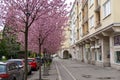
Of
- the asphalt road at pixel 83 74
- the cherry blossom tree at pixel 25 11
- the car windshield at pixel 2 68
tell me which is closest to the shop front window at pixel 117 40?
the asphalt road at pixel 83 74

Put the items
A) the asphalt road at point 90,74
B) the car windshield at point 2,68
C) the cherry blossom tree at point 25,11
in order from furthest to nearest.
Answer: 1. the asphalt road at point 90,74
2. the car windshield at point 2,68
3. the cherry blossom tree at point 25,11

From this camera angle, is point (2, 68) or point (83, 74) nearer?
point (2, 68)

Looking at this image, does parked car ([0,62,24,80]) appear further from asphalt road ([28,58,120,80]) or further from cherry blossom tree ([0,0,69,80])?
asphalt road ([28,58,120,80])

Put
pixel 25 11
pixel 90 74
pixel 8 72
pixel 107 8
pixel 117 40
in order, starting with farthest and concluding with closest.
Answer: pixel 107 8
pixel 117 40
pixel 90 74
pixel 8 72
pixel 25 11

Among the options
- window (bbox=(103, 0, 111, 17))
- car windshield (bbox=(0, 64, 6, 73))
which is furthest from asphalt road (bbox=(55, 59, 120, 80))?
car windshield (bbox=(0, 64, 6, 73))

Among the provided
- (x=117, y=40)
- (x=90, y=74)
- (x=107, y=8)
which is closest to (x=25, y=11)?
(x=90, y=74)

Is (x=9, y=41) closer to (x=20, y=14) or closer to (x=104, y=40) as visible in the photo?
(x=104, y=40)

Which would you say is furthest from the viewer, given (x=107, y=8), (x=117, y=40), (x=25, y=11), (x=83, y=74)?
(x=107, y=8)

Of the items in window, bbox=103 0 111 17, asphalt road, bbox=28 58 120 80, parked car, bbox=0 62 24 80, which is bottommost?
asphalt road, bbox=28 58 120 80

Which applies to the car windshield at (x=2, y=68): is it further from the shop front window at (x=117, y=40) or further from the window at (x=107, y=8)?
the window at (x=107, y=8)

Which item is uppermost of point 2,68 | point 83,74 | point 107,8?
point 107,8

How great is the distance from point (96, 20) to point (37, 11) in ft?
95.6

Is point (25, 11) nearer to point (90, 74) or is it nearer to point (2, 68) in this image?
point (2, 68)

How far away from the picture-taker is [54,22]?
70.0 ft
